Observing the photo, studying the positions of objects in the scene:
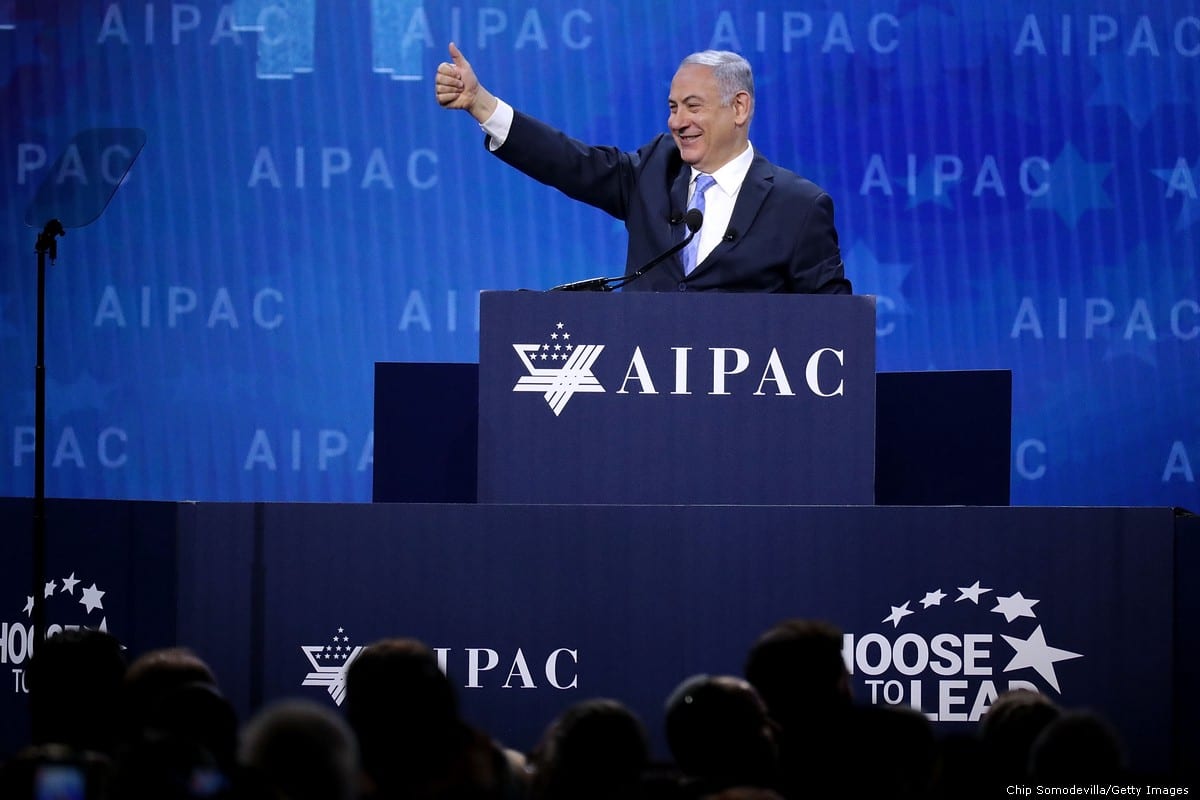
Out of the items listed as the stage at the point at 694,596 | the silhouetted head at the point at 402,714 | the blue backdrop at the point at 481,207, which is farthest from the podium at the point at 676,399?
the blue backdrop at the point at 481,207

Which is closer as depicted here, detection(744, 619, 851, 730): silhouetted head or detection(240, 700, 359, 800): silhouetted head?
detection(240, 700, 359, 800): silhouetted head

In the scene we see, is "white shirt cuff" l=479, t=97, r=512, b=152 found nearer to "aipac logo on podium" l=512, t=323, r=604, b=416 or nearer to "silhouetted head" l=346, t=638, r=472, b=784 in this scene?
"aipac logo on podium" l=512, t=323, r=604, b=416

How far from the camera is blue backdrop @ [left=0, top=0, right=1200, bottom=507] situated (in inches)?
264

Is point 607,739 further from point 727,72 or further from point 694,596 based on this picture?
point 727,72

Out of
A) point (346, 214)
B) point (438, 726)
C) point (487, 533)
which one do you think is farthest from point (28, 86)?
point (438, 726)

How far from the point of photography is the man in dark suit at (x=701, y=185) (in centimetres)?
455

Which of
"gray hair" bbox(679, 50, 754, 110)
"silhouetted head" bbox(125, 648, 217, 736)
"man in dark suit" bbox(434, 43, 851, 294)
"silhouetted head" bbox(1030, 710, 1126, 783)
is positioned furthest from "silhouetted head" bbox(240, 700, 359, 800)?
"gray hair" bbox(679, 50, 754, 110)

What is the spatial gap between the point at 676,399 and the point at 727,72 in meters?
1.34

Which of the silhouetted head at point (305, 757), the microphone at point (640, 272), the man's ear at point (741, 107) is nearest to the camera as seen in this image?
the silhouetted head at point (305, 757)

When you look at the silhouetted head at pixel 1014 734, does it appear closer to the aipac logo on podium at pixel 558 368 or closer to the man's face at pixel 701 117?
the aipac logo on podium at pixel 558 368

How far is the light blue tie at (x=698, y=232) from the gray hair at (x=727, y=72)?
24cm

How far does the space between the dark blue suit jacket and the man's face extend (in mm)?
93

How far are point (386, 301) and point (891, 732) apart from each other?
4.87m

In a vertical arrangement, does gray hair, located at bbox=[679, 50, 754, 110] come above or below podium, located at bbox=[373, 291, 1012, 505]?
above
